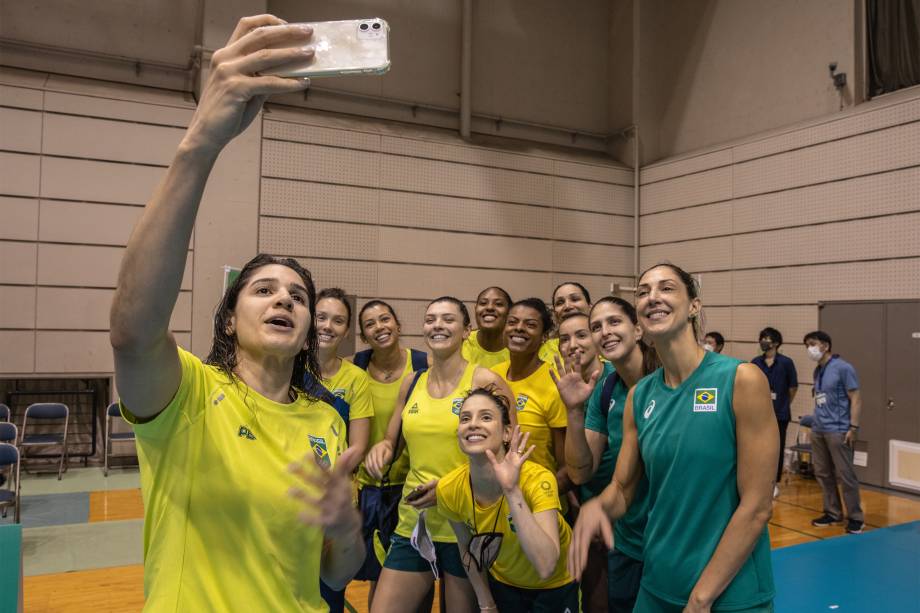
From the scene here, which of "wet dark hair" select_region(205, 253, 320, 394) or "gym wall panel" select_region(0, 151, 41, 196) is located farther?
"gym wall panel" select_region(0, 151, 41, 196)

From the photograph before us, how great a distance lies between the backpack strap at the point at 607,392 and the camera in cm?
325

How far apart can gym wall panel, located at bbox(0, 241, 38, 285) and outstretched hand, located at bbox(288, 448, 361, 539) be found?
29.8ft

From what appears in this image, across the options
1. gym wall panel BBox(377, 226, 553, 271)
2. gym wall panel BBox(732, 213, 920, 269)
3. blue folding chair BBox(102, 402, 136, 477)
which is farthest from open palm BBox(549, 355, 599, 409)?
gym wall panel BBox(377, 226, 553, 271)

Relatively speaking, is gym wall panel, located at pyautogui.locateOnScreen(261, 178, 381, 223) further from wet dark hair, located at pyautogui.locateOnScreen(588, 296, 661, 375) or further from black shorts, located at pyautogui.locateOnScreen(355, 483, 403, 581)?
wet dark hair, located at pyautogui.locateOnScreen(588, 296, 661, 375)

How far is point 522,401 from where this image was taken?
11.9 feet

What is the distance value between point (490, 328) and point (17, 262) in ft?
23.7

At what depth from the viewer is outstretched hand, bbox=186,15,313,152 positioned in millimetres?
1079

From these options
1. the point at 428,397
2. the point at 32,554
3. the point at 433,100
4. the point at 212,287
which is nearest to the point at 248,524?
the point at 428,397

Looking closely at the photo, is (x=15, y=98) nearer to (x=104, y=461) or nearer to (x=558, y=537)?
(x=104, y=461)

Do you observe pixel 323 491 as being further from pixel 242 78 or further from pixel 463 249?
pixel 463 249

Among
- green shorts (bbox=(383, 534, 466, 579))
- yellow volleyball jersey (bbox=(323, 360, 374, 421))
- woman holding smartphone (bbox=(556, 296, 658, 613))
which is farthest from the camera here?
yellow volleyball jersey (bbox=(323, 360, 374, 421))

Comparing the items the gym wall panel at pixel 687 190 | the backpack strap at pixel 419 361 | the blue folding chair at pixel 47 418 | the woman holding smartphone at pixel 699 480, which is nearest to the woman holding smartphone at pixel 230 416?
the woman holding smartphone at pixel 699 480

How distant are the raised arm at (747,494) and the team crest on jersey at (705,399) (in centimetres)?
8

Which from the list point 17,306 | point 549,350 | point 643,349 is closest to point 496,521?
point 643,349
